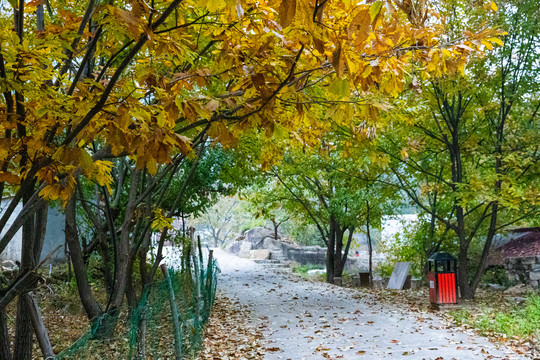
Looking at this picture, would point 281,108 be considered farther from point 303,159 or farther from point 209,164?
point 303,159

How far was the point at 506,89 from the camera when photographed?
1032cm

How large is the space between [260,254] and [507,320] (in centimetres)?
2021

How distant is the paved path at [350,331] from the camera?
21.1 feet

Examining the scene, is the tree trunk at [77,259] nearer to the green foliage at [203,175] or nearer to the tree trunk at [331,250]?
the green foliage at [203,175]

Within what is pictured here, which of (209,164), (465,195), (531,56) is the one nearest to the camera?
(465,195)

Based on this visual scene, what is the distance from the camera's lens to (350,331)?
797 cm

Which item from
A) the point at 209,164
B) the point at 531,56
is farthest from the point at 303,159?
the point at 531,56

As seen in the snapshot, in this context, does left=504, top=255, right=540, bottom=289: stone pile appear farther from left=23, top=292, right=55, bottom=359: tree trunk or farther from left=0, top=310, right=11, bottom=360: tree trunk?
left=0, top=310, right=11, bottom=360: tree trunk

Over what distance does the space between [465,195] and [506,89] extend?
111 inches

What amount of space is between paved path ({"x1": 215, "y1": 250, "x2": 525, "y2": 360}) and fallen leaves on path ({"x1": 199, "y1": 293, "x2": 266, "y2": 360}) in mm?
214

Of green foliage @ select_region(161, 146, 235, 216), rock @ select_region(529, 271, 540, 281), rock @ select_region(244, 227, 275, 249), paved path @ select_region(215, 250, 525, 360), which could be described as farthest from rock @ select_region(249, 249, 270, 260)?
rock @ select_region(529, 271, 540, 281)

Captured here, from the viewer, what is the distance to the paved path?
644cm

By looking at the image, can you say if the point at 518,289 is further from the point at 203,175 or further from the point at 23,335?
the point at 23,335

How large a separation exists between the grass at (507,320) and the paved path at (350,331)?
1.66 feet
